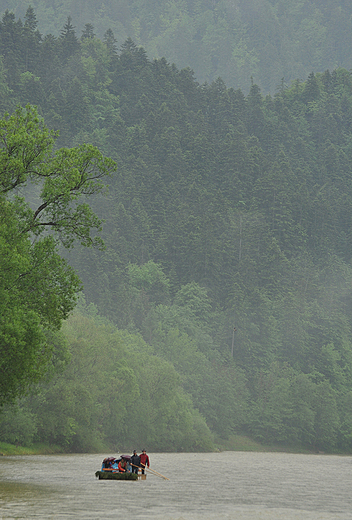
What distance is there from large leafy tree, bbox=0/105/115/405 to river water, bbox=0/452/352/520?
6679 millimetres

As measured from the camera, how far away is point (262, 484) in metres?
58.1

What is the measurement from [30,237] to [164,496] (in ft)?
60.6

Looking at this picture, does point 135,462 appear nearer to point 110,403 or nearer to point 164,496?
point 164,496

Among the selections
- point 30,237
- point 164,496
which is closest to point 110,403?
point 164,496

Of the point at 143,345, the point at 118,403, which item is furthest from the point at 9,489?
the point at 143,345

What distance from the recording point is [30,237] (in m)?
37.1

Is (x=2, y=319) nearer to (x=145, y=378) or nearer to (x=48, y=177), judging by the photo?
(x=48, y=177)

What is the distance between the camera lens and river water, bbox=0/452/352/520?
34.7m

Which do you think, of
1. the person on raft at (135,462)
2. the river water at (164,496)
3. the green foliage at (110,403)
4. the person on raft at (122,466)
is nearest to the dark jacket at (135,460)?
the person on raft at (135,462)

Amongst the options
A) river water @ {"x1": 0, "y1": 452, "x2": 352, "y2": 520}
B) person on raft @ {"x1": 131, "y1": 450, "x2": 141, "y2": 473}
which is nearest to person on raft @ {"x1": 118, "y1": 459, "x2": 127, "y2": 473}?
river water @ {"x1": 0, "y1": 452, "x2": 352, "y2": 520}

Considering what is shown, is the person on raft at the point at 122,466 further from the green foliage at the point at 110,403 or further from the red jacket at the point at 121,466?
the green foliage at the point at 110,403

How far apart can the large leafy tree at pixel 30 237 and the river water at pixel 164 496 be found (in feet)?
21.9

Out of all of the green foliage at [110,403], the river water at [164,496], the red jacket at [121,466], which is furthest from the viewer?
the green foliage at [110,403]

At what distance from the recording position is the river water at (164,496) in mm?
34656
